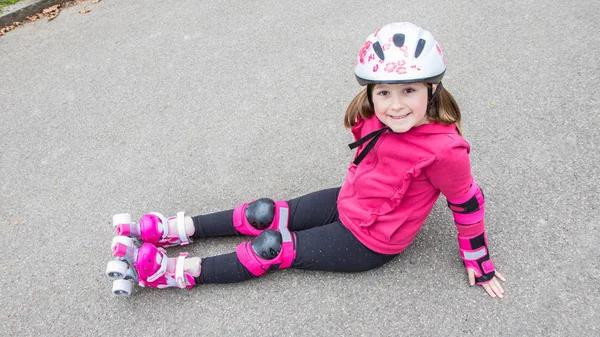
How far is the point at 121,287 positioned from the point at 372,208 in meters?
1.14

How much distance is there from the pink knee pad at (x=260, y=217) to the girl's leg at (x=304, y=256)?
15 centimetres

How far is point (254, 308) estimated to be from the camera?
2.15 m

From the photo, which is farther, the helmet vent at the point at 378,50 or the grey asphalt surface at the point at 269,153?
the grey asphalt surface at the point at 269,153

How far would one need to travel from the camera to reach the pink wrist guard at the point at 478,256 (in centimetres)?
199

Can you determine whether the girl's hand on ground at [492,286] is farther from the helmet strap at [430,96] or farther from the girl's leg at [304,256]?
the helmet strap at [430,96]

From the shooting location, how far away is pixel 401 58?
165 cm

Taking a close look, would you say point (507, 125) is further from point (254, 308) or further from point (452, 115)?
point (254, 308)

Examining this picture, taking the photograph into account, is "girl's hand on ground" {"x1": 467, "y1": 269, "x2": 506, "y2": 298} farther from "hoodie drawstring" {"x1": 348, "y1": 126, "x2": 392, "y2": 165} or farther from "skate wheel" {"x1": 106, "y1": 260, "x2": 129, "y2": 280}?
"skate wheel" {"x1": 106, "y1": 260, "x2": 129, "y2": 280}

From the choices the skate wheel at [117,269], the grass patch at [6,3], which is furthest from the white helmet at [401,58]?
the grass patch at [6,3]

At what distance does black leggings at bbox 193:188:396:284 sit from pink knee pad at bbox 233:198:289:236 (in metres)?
0.04

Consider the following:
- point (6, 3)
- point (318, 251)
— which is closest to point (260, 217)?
point (318, 251)

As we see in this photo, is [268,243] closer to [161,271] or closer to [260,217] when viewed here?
[260,217]

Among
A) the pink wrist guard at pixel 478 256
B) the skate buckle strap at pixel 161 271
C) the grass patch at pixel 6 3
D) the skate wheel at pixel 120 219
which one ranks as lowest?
the pink wrist guard at pixel 478 256

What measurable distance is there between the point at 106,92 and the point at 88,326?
→ 1.91 meters
